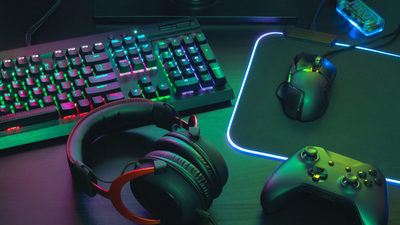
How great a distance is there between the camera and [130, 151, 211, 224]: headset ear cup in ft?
1.94

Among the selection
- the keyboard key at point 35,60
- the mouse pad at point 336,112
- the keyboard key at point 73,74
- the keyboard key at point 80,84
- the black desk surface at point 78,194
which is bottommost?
the black desk surface at point 78,194

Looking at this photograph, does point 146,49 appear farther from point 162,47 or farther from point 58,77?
point 58,77

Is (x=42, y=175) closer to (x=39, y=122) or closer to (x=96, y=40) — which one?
(x=39, y=122)

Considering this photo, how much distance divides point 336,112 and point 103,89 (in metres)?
0.43

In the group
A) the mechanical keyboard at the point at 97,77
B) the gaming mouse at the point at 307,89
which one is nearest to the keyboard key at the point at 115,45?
the mechanical keyboard at the point at 97,77

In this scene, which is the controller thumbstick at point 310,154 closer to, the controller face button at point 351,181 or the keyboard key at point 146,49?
the controller face button at point 351,181

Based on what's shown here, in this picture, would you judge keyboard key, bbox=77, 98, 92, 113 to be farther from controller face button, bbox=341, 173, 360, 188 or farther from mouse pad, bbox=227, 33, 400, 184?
controller face button, bbox=341, 173, 360, 188

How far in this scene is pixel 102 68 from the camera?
0.81 m

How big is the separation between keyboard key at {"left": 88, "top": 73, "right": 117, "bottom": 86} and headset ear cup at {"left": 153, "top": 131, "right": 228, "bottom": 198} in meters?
0.21

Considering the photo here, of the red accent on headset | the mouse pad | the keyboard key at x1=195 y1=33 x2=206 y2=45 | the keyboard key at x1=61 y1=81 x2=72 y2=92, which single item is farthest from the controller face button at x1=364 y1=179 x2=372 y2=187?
the keyboard key at x1=61 y1=81 x2=72 y2=92

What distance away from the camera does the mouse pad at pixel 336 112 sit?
2.52ft

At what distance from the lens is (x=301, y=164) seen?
680 millimetres

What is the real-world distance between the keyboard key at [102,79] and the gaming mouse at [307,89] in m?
0.31

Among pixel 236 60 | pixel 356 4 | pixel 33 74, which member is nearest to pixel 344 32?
pixel 356 4
